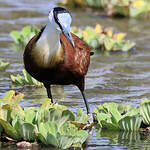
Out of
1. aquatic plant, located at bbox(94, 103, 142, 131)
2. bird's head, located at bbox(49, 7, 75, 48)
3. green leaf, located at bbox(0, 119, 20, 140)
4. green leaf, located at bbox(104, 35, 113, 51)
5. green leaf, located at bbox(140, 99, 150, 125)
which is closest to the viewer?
green leaf, located at bbox(0, 119, 20, 140)

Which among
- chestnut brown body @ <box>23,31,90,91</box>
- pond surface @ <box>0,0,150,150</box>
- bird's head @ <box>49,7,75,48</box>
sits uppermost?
bird's head @ <box>49,7,75,48</box>

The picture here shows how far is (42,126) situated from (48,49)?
1.01m

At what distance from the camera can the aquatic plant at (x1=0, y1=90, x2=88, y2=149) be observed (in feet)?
15.6

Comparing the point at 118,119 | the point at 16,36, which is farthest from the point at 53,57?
the point at 16,36

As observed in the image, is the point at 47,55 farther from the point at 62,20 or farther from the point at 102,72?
the point at 102,72

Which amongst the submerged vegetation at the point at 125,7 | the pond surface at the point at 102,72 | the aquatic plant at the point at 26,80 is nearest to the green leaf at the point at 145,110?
the pond surface at the point at 102,72

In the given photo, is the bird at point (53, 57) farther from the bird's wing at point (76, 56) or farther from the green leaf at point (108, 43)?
the green leaf at point (108, 43)

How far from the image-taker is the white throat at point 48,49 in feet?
17.6

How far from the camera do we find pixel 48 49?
5465 mm

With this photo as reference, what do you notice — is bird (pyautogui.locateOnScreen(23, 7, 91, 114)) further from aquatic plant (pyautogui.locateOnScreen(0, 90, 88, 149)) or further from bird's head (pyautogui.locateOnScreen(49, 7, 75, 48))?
aquatic plant (pyautogui.locateOnScreen(0, 90, 88, 149))

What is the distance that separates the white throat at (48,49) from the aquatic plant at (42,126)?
53 cm

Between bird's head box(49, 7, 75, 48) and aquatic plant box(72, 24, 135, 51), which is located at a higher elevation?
bird's head box(49, 7, 75, 48)

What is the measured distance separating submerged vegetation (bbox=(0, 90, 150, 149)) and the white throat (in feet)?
1.55

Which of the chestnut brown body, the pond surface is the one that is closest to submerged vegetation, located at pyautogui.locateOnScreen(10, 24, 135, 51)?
the pond surface
